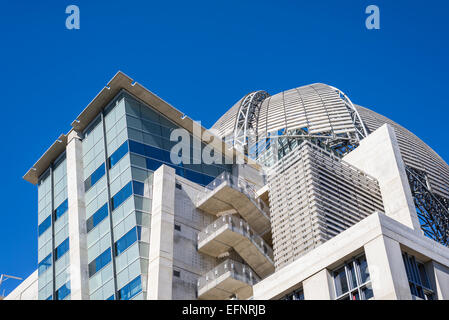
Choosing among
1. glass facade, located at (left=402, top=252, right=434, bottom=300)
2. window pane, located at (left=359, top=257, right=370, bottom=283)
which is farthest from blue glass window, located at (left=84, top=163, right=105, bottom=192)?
glass facade, located at (left=402, top=252, right=434, bottom=300)

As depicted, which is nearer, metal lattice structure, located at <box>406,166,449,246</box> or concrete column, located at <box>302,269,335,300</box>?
concrete column, located at <box>302,269,335,300</box>

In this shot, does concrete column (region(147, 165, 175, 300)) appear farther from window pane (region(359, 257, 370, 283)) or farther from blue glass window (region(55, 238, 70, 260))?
window pane (region(359, 257, 370, 283))

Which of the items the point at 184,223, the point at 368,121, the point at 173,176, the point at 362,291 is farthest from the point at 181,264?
the point at 368,121

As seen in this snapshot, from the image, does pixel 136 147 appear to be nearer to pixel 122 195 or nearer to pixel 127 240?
pixel 122 195

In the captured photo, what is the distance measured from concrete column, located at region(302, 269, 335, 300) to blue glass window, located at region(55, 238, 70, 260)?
852 inches

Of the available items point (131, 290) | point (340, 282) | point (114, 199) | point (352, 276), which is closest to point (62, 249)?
point (114, 199)

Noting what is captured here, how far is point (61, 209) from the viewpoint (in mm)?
52219

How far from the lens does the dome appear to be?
60.9 metres

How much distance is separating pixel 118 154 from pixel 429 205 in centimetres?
2694

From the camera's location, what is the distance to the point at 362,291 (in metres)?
31.9
